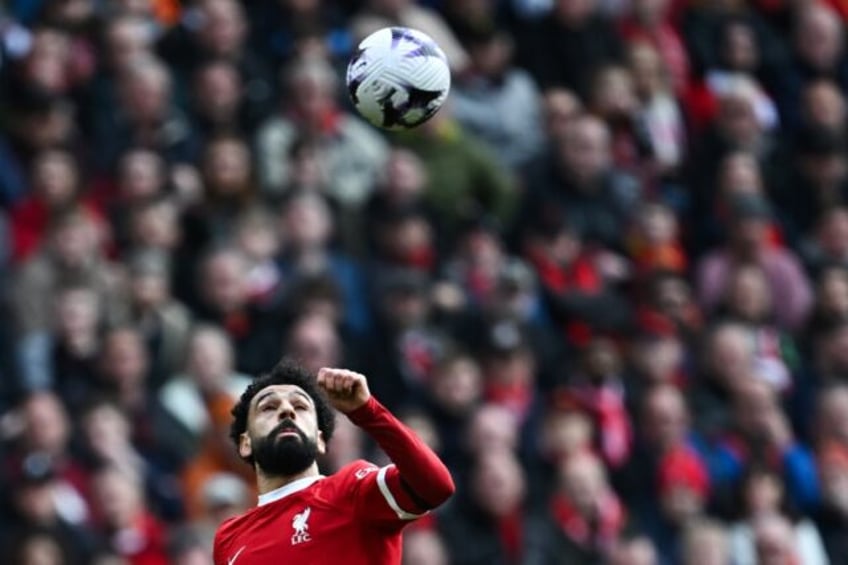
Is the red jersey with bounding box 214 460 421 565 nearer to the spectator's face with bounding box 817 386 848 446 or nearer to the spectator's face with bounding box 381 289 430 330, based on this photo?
the spectator's face with bounding box 381 289 430 330

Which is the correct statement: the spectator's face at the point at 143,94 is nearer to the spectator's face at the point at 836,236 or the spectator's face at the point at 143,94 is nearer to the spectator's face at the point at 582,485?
the spectator's face at the point at 582,485

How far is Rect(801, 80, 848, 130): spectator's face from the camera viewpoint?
1756 centimetres

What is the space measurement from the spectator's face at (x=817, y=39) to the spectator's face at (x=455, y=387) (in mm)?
5130

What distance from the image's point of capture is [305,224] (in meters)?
14.4

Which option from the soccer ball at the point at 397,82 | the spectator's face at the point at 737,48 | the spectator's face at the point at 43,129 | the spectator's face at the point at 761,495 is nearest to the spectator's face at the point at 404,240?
the spectator's face at the point at 43,129

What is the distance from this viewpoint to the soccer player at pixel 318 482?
28.2 ft

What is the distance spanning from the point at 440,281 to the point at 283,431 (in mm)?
5738

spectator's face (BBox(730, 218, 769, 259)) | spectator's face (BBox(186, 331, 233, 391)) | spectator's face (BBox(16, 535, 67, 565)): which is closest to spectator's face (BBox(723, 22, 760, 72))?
spectator's face (BBox(730, 218, 769, 259))

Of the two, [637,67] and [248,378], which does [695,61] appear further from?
[248,378]

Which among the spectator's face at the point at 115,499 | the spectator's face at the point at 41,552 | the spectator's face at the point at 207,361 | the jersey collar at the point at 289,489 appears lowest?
the jersey collar at the point at 289,489

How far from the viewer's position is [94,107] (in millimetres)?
14859

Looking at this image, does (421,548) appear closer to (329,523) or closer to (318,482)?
(318,482)

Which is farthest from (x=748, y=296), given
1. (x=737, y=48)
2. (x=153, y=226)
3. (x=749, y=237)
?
(x=153, y=226)

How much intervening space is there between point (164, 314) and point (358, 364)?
1144 millimetres
